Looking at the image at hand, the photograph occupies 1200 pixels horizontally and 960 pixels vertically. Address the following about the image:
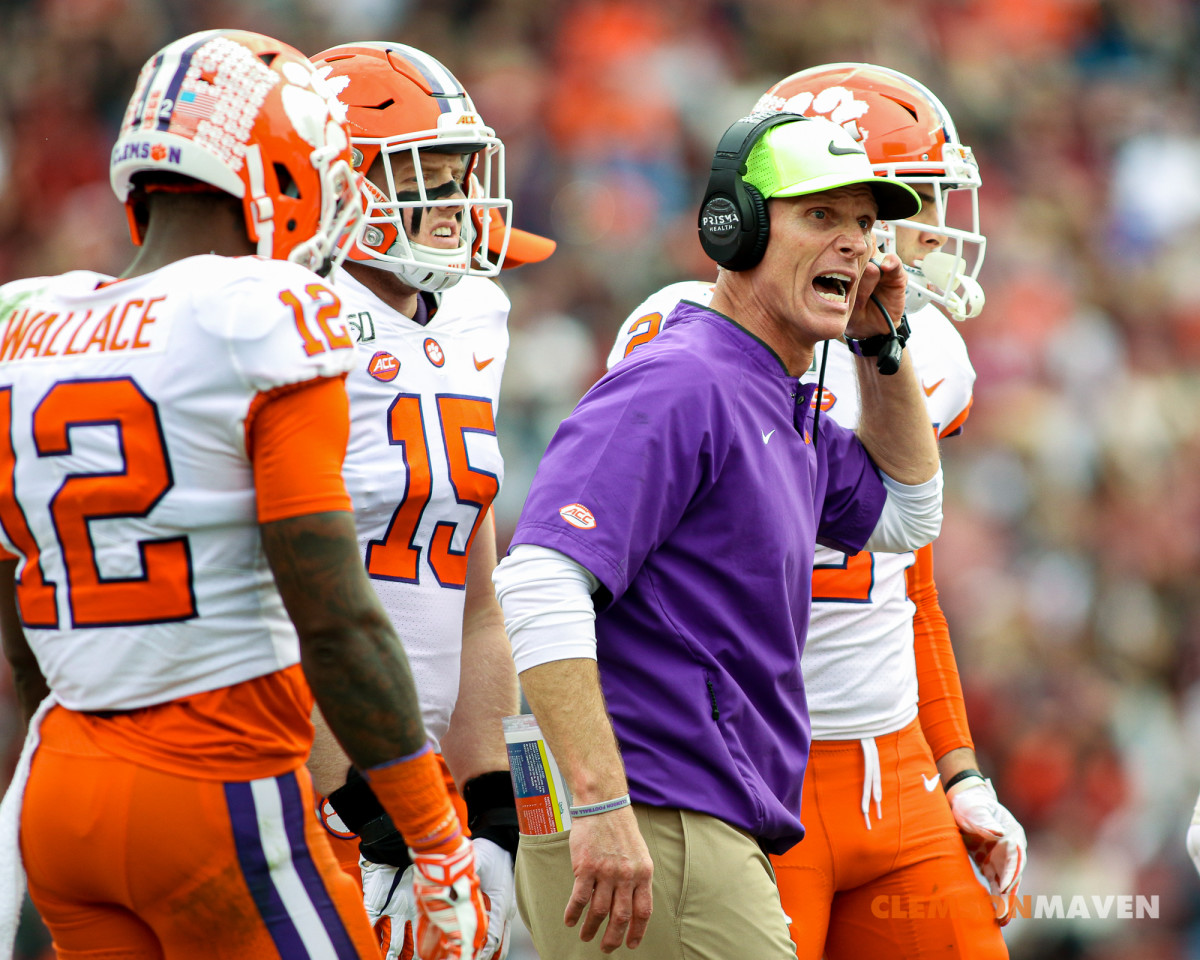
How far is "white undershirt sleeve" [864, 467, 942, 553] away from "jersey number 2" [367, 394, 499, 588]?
2.64 ft

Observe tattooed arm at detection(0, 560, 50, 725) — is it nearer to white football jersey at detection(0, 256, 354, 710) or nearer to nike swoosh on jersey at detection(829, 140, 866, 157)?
white football jersey at detection(0, 256, 354, 710)

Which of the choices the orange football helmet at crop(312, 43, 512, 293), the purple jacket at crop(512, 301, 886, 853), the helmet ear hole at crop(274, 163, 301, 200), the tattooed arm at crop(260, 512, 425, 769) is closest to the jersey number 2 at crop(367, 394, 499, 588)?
the orange football helmet at crop(312, 43, 512, 293)

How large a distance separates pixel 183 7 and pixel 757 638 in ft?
26.5

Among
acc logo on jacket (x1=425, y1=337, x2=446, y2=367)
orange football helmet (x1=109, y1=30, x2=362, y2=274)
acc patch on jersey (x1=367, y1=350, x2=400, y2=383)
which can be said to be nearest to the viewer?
orange football helmet (x1=109, y1=30, x2=362, y2=274)

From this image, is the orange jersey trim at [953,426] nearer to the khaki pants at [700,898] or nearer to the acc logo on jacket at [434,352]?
the acc logo on jacket at [434,352]

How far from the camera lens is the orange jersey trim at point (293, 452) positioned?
6.91 ft

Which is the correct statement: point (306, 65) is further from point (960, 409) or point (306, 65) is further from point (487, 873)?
point (960, 409)

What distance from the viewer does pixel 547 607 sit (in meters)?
2.50

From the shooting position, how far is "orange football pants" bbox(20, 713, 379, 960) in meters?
2.12

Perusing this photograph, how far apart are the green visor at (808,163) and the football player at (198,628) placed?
0.99 m

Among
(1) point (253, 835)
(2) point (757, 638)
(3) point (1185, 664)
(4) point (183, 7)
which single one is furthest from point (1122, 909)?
(4) point (183, 7)

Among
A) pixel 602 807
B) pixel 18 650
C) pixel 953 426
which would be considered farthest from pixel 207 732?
pixel 953 426

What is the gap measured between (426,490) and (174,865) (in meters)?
1.18

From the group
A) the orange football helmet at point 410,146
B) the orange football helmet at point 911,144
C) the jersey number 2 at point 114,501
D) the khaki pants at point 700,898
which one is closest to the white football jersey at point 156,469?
the jersey number 2 at point 114,501
